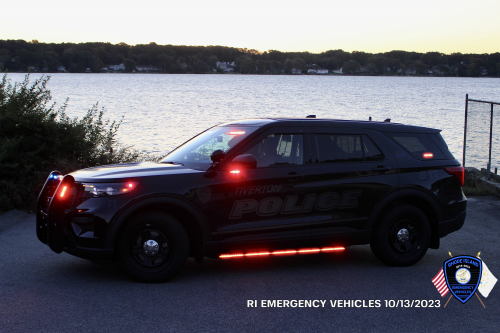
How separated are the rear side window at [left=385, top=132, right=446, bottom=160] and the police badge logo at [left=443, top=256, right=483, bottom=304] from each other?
4.32 ft

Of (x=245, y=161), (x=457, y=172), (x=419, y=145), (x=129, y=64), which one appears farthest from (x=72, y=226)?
(x=129, y=64)

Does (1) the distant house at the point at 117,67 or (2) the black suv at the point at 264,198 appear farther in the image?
(1) the distant house at the point at 117,67

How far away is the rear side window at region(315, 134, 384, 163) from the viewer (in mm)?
6270

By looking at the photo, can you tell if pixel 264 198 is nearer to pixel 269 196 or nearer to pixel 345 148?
pixel 269 196

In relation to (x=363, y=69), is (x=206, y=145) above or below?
below

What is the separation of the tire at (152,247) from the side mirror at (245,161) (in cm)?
90

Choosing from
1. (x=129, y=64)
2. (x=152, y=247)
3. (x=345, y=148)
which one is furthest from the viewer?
(x=129, y=64)

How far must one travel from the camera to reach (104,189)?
17.8 ft

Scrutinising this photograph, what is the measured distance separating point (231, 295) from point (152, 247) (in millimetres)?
979

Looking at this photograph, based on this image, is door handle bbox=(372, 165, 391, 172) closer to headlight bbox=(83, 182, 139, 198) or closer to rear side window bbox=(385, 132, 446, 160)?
rear side window bbox=(385, 132, 446, 160)

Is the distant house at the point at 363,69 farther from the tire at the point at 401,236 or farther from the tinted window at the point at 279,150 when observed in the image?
the tinted window at the point at 279,150

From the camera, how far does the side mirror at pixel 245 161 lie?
5707mm

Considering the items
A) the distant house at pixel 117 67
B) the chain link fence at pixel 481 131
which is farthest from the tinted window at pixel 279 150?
the distant house at pixel 117 67

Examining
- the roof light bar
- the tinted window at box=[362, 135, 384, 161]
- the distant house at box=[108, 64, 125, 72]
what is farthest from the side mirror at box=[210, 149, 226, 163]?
the distant house at box=[108, 64, 125, 72]
